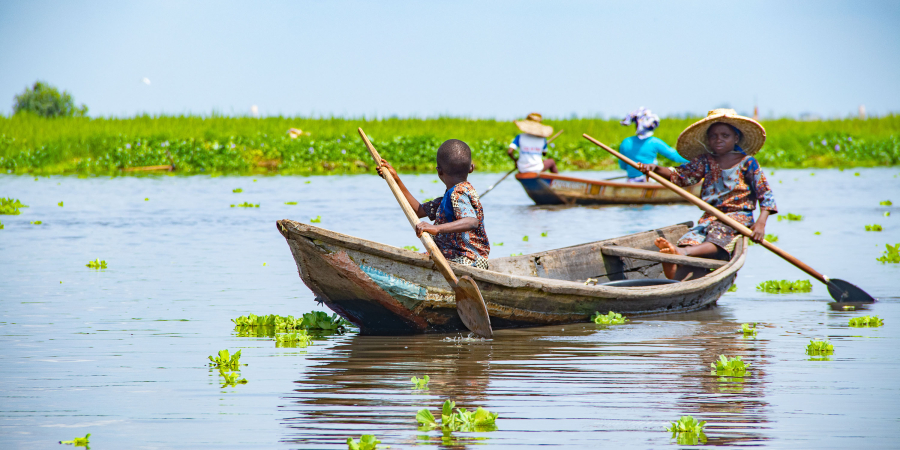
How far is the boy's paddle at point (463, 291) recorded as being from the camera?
5402mm

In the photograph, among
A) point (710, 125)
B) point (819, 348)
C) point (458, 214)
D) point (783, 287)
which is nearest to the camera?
point (819, 348)

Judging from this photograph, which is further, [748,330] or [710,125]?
[710,125]

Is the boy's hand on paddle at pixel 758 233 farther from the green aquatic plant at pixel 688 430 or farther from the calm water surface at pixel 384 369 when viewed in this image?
the green aquatic plant at pixel 688 430

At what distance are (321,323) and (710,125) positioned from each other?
3681 mm

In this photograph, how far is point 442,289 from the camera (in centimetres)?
566

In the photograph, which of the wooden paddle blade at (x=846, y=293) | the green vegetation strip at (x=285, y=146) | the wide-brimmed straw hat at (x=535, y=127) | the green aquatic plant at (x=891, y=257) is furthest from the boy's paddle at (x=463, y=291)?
the green vegetation strip at (x=285, y=146)

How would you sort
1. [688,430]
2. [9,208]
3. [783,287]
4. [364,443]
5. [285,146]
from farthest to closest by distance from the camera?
[285,146] < [9,208] < [783,287] < [688,430] < [364,443]

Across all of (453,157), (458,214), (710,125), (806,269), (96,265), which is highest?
(710,125)

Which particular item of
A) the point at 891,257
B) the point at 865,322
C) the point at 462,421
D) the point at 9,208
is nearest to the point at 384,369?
the point at 462,421

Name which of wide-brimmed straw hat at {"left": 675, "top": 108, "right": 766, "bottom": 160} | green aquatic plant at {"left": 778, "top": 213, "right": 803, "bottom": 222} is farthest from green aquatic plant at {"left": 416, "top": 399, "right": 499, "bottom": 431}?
green aquatic plant at {"left": 778, "top": 213, "right": 803, "bottom": 222}

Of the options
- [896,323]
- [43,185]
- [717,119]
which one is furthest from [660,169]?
[43,185]

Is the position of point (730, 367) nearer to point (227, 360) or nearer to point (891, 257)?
point (227, 360)

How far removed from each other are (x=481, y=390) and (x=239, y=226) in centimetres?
940

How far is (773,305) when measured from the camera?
7273 millimetres
